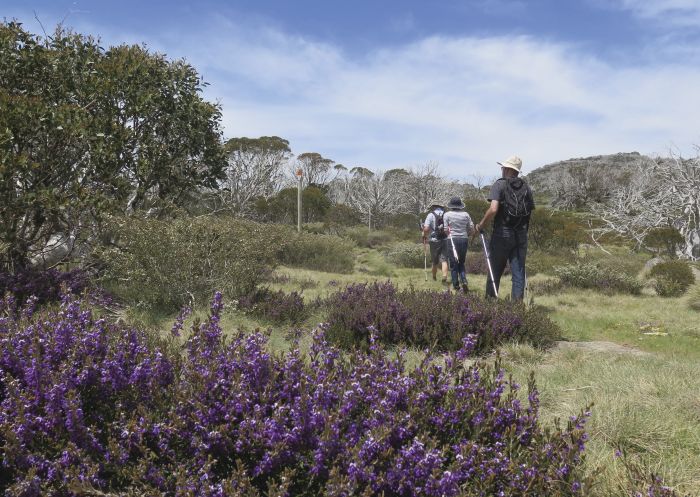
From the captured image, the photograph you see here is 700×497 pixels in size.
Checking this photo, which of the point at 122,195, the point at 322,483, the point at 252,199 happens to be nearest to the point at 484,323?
the point at 322,483

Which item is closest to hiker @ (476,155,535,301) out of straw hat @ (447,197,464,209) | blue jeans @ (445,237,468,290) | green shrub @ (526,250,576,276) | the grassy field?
the grassy field

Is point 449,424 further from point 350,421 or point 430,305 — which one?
point 430,305

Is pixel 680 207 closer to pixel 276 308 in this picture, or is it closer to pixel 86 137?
pixel 276 308

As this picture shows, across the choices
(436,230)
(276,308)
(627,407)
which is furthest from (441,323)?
(436,230)

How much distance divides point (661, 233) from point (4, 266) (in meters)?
16.8

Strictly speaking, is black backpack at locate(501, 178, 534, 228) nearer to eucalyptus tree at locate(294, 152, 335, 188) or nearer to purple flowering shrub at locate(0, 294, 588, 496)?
purple flowering shrub at locate(0, 294, 588, 496)

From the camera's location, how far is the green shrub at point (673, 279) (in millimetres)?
9883

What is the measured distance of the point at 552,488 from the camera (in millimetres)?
1952

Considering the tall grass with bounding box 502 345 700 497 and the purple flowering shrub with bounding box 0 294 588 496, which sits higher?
the purple flowering shrub with bounding box 0 294 588 496

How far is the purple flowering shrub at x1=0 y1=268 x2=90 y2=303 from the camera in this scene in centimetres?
555

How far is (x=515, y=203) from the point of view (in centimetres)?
614

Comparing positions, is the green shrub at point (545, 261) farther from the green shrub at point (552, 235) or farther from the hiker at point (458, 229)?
the hiker at point (458, 229)

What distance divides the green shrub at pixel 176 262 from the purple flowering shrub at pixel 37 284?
0.42m

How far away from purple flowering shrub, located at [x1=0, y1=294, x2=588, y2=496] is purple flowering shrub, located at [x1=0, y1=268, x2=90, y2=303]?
3.46 metres
